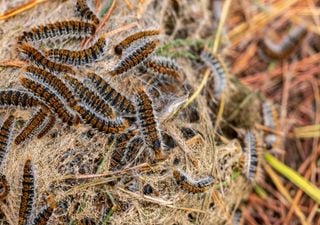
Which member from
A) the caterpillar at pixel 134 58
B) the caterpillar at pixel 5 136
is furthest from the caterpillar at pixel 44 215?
the caterpillar at pixel 134 58

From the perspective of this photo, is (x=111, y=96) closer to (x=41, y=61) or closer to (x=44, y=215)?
(x=41, y=61)

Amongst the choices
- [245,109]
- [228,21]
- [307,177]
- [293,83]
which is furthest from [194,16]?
[307,177]

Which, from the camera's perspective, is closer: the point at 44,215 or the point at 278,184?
the point at 44,215

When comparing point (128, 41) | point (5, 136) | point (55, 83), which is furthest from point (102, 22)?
point (5, 136)

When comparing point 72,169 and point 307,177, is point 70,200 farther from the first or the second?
point 307,177

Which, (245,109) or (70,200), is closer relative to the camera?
(70,200)

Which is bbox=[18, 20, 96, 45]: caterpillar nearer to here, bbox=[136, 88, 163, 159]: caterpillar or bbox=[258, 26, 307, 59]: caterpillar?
bbox=[136, 88, 163, 159]: caterpillar

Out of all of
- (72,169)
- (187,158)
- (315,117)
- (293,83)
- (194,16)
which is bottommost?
(315,117)
